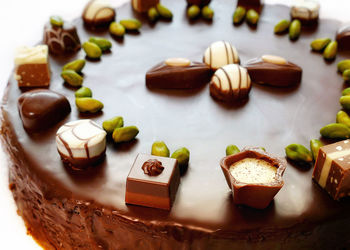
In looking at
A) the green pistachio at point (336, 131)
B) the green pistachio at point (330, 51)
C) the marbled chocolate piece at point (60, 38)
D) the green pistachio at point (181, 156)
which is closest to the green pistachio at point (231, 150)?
the green pistachio at point (181, 156)

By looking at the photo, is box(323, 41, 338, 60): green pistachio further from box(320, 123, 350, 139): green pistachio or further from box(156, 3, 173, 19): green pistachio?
box(156, 3, 173, 19): green pistachio

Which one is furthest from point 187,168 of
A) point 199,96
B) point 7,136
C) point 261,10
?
point 261,10

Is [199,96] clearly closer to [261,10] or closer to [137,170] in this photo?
[137,170]

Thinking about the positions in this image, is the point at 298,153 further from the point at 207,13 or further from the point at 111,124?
the point at 207,13

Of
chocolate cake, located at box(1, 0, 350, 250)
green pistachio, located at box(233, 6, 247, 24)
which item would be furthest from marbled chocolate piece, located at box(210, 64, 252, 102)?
green pistachio, located at box(233, 6, 247, 24)

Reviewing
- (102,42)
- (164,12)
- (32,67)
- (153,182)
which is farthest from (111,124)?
(164,12)

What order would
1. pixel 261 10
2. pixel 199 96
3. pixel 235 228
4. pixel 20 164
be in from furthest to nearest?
pixel 261 10 → pixel 199 96 → pixel 20 164 → pixel 235 228
